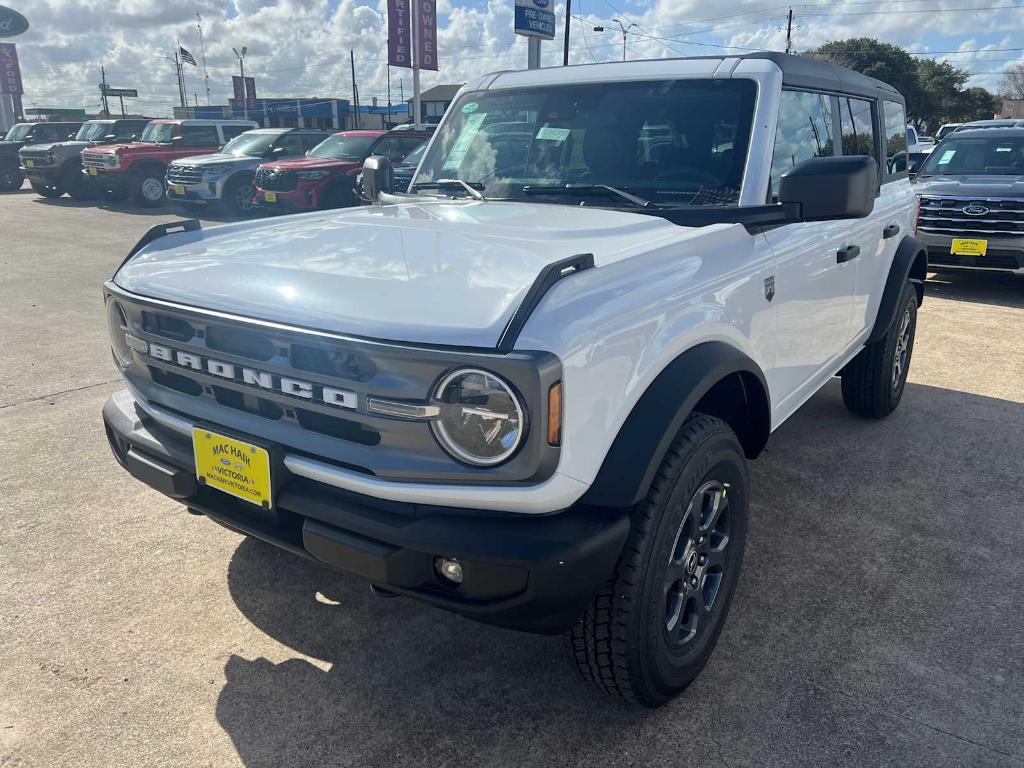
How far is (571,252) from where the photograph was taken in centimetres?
221

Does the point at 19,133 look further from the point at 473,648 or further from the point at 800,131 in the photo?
the point at 473,648

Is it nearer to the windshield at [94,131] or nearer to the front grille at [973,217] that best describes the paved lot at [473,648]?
the front grille at [973,217]

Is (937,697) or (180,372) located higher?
(180,372)

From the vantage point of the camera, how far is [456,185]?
3.43m

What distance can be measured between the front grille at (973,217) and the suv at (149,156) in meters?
14.2

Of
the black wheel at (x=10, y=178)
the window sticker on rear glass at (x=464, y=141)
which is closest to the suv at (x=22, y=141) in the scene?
the black wheel at (x=10, y=178)

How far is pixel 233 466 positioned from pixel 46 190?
21292 millimetres

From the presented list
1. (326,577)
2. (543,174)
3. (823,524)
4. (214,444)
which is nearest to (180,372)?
(214,444)

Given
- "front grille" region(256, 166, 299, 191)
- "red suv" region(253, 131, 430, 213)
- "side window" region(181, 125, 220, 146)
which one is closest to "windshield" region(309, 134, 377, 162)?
"red suv" region(253, 131, 430, 213)

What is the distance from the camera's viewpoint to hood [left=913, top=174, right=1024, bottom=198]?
8.03 metres

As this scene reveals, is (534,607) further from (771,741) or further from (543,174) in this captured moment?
(543,174)

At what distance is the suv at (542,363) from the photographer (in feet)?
5.82

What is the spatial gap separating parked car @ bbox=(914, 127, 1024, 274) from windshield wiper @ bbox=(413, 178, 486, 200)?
21.3ft

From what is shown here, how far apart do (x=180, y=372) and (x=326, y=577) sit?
111 centimetres
